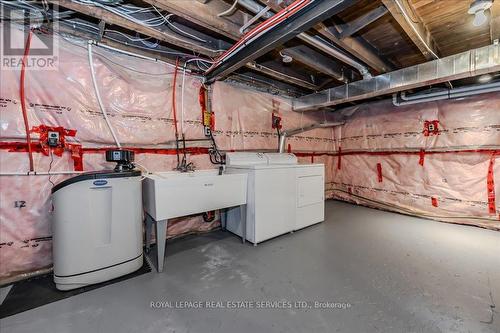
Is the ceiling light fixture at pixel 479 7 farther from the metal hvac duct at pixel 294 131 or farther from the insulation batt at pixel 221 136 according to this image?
the metal hvac duct at pixel 294 131

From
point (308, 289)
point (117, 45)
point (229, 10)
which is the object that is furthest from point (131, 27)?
point (308, 289)

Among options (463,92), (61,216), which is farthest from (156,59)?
(463,92)

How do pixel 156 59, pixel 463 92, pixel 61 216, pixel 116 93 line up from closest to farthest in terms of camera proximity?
pixel 61 216 → pixel 116 93 → pixel 156 59 → pixel 463 92

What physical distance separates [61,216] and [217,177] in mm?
1327

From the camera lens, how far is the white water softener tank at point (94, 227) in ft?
5.50

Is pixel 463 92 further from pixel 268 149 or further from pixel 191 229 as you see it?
pixel 191 229

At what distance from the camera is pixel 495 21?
2002 millimetres

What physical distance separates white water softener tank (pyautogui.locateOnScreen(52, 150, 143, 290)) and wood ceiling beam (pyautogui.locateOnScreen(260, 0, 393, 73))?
190cm

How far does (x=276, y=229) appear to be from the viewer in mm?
2709

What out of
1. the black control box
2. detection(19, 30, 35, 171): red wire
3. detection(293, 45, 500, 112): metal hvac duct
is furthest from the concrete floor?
detection(293, 45, 500, 112): metal hvac duct

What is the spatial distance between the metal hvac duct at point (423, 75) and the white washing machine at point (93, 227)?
3.09m

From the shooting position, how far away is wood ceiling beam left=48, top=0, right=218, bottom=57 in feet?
5.23

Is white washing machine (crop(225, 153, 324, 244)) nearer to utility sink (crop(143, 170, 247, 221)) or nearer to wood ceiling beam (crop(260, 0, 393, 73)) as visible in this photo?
utility sink (crop(143, 170, 247, 221))

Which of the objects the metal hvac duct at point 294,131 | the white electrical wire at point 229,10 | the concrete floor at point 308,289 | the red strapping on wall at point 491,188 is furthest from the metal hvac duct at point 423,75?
the white electrical wire at point 229,10
